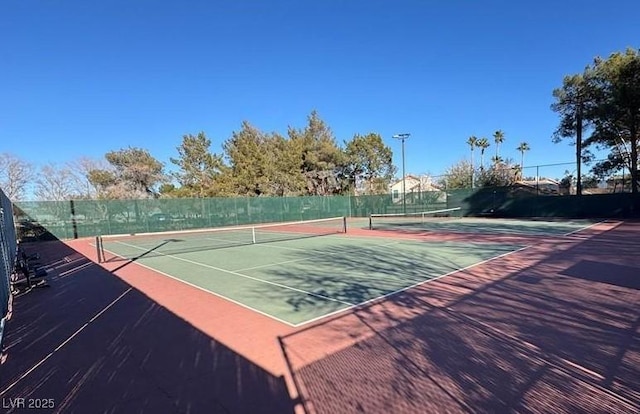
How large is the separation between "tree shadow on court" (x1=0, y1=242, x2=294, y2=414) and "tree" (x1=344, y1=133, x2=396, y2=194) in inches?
1588

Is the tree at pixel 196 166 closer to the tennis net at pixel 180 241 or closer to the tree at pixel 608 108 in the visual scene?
the tennis net at pixel 180 241

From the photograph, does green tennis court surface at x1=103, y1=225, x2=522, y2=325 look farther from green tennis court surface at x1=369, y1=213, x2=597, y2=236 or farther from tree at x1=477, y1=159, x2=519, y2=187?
tree at x1=477, y1=159, x2=519, y2=187

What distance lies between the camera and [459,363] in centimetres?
403

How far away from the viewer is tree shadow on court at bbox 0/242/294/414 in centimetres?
344

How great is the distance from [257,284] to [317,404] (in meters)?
5.23

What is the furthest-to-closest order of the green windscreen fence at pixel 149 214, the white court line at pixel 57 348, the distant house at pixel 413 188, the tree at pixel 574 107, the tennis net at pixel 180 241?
the distant house at pixel 413 188
the tree at pixel 574 107
the green windscreen fence at pixel 149 214
the tennis net at pixel 180 241
the white court line at pixel 57 348

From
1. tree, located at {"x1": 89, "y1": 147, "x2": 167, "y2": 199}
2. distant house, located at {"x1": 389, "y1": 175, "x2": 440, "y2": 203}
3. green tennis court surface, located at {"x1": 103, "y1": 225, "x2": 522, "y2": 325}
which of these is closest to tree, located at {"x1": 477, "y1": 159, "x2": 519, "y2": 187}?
distant house, located at {"x1": 389, "y1": 175, "x2": 440, "y2": 203}

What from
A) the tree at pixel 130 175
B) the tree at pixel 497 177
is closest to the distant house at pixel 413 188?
the tree at pixel 497 177

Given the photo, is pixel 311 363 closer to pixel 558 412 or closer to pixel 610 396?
pixel 558 412

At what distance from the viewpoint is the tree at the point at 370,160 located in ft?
150

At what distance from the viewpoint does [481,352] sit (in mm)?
4289

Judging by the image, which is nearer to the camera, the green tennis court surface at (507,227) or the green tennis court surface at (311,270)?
the green tennis court surface at (311,270)

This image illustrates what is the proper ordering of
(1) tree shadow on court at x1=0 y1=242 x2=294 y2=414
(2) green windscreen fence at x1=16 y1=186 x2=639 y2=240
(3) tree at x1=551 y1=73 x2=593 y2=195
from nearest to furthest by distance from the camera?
(1) tree shadow on court at x1=0 y1=242 x2=294 y2=414
(2) green windscreen fence at x1=16 y1=186 x2=639 y2=240
(3) tree at x1=551 y1=73 x2=593 y2=195

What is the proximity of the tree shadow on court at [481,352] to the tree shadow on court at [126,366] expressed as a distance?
72 cm
